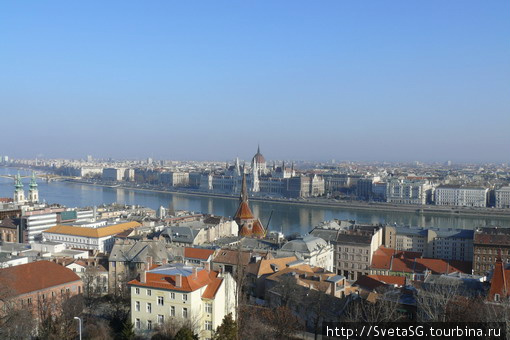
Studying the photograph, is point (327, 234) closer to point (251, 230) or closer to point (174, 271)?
point (251, 230)

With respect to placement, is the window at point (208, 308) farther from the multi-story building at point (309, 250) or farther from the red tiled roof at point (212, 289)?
the multi-story building at point (309, 250)

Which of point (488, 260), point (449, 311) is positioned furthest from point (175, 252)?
point (488, 260)

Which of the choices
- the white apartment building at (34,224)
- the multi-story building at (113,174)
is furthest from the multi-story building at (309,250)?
the multi-story building at (113,174)

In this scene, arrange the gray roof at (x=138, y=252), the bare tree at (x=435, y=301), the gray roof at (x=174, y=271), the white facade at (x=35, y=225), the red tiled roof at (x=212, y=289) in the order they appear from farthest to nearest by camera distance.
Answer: the white facade at (x=35, y=225), the gray roof at (x=138, y=252), the gray roof at (x=174, y=271), the red tiled roof at (x=212, y=289), the bare tree at (x=435, y=301)

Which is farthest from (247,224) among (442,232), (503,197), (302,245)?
(503,197)

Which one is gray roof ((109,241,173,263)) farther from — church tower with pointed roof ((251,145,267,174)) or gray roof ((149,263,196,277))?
church tower with pointed roof ((251,145,267,174))

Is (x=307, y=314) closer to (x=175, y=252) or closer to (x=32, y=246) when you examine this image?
(x=175, y=252)
